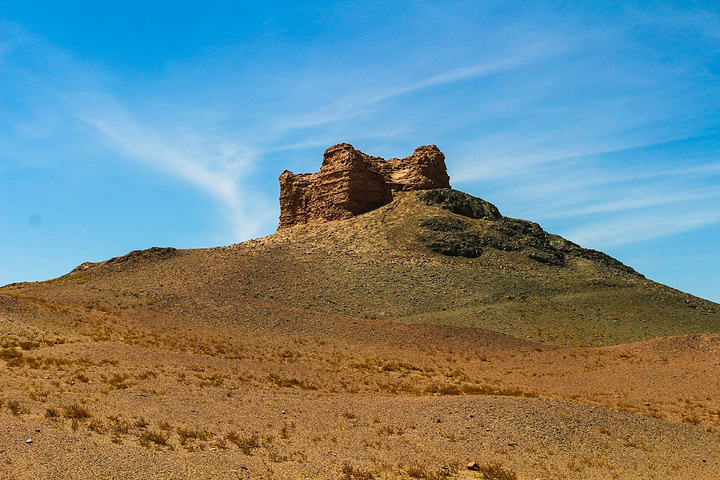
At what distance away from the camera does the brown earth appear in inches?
461

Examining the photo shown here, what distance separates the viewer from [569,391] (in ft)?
72.9

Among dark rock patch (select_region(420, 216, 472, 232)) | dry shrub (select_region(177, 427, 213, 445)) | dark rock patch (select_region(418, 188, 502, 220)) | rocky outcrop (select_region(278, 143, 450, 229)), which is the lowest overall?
dry shrub (select_region(177, 427, 213, 445))

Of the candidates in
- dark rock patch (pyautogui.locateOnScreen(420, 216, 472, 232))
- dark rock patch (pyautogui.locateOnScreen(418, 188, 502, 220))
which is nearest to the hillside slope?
dark rock patch (pyautogui.locateOnScreen(420, 216, 472, 232))

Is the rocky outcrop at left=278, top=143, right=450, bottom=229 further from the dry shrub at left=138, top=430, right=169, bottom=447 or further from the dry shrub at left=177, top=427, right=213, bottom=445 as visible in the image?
the dry shrub at left=138, top=430, right=169, bottom=447

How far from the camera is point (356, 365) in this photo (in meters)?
26.3

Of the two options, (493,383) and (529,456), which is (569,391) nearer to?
(493,383)

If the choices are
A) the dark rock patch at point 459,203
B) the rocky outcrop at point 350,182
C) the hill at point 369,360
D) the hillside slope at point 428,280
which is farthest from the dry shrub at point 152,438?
the dark rock patch at point 459,203

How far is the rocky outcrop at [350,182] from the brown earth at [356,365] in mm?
4531

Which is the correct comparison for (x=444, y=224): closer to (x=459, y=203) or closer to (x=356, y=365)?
(x=459, y=203)

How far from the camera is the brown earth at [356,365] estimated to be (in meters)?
11.7

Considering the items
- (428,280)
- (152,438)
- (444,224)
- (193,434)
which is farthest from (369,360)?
(444,224)

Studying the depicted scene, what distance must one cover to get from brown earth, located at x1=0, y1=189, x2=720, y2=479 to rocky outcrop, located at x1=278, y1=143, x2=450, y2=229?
4531mm

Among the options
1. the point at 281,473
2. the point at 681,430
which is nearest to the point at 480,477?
the point at 281,473

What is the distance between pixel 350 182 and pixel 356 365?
37.7 metres
